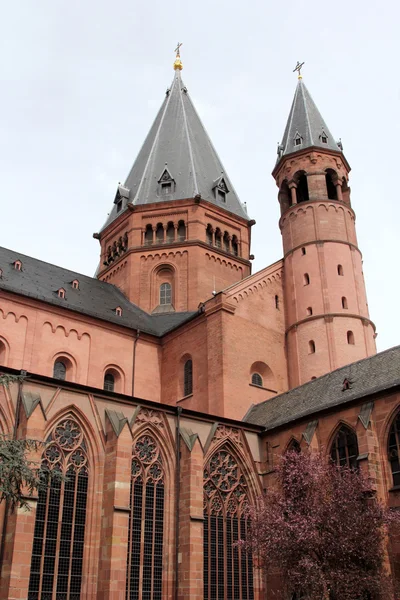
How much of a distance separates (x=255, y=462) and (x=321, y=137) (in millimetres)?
24647

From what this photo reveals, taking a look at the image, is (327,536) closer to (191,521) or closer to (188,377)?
(191,521)

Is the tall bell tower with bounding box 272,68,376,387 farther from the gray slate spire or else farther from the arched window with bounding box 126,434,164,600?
the arched window with bounding box 126,434,164,600

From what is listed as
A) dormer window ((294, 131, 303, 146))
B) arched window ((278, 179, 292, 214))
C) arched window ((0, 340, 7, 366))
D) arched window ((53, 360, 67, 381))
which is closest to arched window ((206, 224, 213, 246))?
arched window ((278, 179, 292, 214))

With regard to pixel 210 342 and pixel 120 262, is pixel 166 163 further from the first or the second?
pixel 210 342

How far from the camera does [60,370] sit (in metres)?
34.2

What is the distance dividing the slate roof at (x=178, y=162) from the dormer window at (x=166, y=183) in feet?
0.74

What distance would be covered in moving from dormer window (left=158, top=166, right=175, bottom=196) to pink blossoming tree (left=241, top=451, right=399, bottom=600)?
99.7ft

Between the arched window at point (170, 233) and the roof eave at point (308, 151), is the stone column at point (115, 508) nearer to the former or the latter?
the arched window at point (170, 233)

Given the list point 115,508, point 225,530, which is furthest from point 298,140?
point 115,508

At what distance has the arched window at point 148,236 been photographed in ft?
150

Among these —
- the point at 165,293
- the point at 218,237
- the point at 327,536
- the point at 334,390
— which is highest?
the point at 218,237

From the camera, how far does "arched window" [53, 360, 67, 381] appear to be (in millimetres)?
33897

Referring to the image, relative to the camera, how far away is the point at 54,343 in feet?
112

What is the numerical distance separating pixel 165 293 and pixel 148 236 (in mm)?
4895
